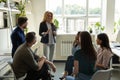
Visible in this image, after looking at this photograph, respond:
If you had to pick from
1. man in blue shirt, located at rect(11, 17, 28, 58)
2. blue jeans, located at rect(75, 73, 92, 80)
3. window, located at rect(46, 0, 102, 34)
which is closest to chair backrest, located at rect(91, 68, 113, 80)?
blue jeans, located at rect(75, 73, 92, 80)

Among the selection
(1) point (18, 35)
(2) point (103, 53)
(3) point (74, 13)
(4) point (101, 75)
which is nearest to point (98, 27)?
(3) point (74, 13)

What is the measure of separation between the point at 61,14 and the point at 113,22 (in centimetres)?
170

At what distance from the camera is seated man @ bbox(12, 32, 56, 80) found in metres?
2.76

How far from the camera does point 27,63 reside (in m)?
2.78

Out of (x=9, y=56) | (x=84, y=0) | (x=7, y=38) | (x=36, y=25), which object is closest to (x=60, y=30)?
(x=36, y=25)

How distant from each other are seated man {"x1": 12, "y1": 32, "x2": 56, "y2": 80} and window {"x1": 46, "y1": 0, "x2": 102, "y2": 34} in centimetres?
339

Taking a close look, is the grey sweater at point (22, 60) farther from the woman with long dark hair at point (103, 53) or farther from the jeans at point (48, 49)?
the jeans at point (48, 49)

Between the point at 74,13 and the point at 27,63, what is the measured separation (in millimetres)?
3896

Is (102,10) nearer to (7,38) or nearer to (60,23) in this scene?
(60,23)

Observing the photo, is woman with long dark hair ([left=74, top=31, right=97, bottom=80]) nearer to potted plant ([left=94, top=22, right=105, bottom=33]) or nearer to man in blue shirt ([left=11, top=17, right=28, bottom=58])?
man in blue shirt ([left=11, top=17, right=28, bottom=58])

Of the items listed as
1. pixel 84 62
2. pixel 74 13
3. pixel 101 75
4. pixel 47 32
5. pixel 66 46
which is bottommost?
pixel 66 46

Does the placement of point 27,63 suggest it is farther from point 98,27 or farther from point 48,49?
point 98,27

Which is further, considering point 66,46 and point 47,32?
point 66,46

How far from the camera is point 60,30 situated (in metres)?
6.32
